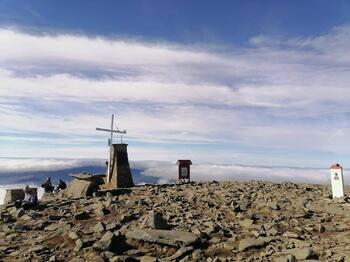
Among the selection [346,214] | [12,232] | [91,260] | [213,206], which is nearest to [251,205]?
[213,206]

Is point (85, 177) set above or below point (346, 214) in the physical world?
above

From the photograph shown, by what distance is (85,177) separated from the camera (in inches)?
1296

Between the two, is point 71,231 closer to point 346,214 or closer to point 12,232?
point 12,232

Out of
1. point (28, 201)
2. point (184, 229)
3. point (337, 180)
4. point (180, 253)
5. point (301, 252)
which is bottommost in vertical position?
point (180, 253)

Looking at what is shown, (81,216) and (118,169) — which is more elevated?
(118,169)

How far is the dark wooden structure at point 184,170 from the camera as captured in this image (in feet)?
124

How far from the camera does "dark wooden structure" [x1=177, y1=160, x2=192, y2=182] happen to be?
37.9 metres

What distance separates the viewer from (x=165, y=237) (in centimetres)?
1633

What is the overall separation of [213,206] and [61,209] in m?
9.18

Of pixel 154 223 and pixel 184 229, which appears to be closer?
pixel 154 223

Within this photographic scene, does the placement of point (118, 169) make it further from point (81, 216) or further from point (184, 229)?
point (184, 229)

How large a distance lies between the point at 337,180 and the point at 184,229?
11.8 metres

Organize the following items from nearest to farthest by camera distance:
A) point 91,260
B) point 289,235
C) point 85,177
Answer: point 91,260
point 289,235
point 85,177

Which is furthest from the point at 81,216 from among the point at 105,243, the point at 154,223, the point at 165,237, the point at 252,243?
the point at 252,243
